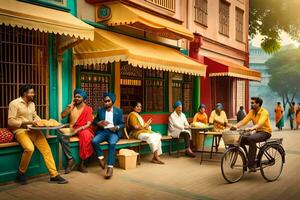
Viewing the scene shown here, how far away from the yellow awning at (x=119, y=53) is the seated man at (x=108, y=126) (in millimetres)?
909

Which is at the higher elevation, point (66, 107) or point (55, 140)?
point (66, 107)

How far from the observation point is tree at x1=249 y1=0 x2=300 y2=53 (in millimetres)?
24845

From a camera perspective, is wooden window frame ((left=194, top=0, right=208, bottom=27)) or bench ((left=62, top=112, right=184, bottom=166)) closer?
bench ((left=62, top=112, right=184, bottom=166))

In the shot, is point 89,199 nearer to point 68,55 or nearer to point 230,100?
point 68,55

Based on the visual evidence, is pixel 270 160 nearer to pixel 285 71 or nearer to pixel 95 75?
pixel 95 75

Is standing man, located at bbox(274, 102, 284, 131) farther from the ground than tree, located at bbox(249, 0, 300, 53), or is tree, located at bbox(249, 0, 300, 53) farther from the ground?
tree, located at bbox(249, 0, 300, 53)

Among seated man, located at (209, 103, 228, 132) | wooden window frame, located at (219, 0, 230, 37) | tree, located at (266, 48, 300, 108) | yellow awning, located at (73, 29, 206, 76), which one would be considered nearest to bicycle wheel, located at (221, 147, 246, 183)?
yellow awning, located at (73, 29, 206, 76)

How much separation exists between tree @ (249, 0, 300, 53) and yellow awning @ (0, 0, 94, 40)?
1991 centimetres

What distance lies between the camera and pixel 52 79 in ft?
24.8

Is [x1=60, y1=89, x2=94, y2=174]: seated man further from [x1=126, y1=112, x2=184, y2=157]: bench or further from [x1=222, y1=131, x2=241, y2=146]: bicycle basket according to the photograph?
[x1=222, y1=131, x2=241, y2=146]: bicycle basket

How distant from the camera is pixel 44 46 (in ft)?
24.6

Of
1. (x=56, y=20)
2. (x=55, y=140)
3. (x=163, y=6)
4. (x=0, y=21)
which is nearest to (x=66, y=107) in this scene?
(x=55, y=140)

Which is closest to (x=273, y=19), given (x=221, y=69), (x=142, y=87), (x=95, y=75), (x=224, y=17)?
(x=224, y=17)

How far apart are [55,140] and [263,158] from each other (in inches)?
184
